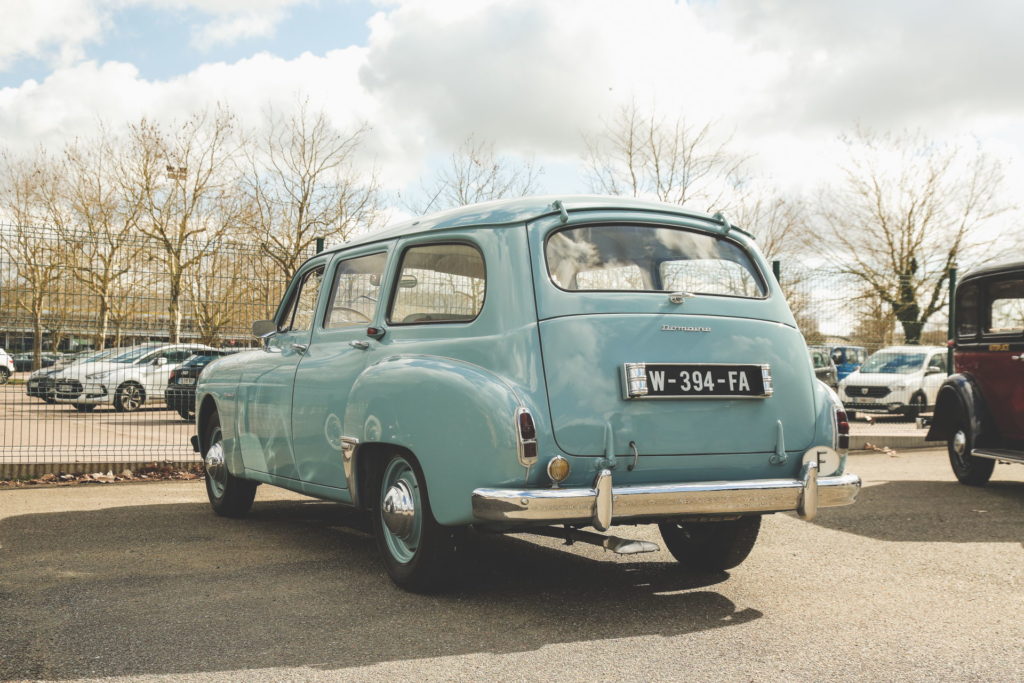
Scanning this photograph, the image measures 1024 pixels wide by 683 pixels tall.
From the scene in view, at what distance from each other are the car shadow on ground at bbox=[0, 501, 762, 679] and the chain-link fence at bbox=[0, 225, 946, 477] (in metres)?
3.37

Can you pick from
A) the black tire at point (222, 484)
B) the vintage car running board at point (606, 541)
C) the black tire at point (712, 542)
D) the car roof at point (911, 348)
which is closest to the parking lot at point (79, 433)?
the black tire at point (222, 484)

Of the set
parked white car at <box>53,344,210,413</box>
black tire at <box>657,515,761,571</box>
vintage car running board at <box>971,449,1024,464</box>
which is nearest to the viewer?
black tire at <box>657,515,761,571</box>

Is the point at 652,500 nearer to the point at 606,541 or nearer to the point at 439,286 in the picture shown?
the point at 606,541

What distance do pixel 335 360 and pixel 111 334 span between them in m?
5.64

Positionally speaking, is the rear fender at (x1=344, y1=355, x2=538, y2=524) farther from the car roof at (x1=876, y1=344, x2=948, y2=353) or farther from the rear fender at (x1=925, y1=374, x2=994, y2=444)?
the car roof at (x1=876, y1=344, x2=948, y2=353)

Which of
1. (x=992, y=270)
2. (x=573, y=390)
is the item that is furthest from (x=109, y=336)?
(x=992, y=270)

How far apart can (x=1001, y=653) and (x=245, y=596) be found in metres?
3.47

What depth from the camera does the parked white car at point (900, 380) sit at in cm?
2022

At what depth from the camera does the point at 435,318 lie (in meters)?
5.21

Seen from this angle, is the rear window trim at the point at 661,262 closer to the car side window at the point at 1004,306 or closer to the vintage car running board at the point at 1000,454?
the vintage car running board at the point at 1000,454

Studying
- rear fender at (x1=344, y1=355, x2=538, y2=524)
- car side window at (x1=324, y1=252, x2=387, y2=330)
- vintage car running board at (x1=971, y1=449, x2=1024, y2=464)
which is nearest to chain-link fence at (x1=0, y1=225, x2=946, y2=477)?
vintage car running board at (x1=971, y1=449, x2=1024, y2=464)

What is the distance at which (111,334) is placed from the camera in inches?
415

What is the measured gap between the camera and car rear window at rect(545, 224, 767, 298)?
4.93m

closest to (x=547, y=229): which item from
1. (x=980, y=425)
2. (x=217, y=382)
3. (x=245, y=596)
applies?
(x=245, y=596)
